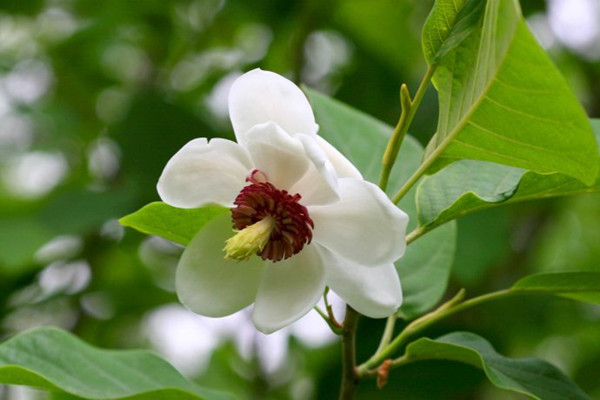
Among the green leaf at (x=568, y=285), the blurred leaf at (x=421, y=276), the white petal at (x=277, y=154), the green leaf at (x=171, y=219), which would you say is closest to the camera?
the white petal at (x=277, y=154)

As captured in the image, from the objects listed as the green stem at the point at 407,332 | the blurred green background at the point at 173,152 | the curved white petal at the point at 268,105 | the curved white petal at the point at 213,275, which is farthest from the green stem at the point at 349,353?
the blurred green background at the point at 173,152

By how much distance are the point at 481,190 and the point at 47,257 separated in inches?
64.6

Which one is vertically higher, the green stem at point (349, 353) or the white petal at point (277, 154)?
the white petal at point (277, 154)

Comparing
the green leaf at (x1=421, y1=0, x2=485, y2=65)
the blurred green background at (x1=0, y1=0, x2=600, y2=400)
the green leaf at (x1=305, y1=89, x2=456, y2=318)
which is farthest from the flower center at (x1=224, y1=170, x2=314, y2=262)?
the blurred green background at (x1=0, y1=0, x2=600, y2=400)

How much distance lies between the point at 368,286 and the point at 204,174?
0.21m

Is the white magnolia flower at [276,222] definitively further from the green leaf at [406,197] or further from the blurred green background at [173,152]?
the blurred green background at [173,152]

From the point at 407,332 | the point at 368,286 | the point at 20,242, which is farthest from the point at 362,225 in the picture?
the point at 20,242

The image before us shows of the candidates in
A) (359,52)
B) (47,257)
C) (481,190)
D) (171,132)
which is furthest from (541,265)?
(481,190)

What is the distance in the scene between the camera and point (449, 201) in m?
1.13

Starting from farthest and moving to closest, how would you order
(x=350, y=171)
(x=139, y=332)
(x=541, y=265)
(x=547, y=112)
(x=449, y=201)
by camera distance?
(x=139, y=332), (x=541, y=265), (x=449, y=201), (x=350, y=171), (x=547, y=112)

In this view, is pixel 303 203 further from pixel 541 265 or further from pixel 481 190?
pixel 541 265

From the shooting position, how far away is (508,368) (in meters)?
1.12

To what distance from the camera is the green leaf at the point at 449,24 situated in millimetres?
897

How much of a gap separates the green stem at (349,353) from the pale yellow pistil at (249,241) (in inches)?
6.7
